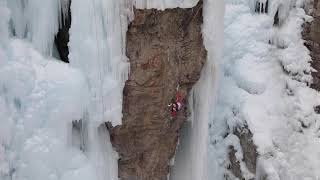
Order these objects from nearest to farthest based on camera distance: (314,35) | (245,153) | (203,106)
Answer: (203,106), (245,153), (314,35)

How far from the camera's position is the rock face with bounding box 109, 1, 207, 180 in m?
4.17

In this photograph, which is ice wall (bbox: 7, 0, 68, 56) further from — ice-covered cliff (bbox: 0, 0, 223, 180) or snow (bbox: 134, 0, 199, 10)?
snow (bbox: 134, 0, 199, 10)

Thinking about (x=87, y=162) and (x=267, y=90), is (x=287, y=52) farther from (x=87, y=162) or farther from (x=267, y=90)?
(x=87, y=162)


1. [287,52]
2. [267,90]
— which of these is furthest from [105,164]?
[287,52]

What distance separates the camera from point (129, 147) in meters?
4.45

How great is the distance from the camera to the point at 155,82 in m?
4.29

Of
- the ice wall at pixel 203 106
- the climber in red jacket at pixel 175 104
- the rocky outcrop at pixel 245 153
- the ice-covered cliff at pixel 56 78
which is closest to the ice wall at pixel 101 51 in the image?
the ice-covered cliff at pixel 56 78

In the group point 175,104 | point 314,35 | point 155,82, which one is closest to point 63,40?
point 155,82

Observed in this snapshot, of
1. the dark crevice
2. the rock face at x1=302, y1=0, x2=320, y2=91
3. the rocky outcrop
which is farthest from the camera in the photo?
the rock face at x1=302, y1=0, x2=320, y2=91

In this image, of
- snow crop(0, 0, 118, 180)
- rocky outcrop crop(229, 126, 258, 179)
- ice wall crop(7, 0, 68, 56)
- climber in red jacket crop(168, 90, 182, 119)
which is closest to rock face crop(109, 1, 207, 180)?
climber in red jacket crop(168, 90, 182, 119)

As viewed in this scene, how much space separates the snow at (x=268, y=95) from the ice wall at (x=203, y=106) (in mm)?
667

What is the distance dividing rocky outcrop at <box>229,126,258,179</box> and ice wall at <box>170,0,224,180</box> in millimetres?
503

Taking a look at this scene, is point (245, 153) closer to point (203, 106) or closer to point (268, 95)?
point (268, 95)

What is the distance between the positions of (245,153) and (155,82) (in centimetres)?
166
